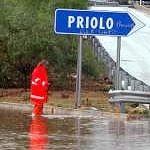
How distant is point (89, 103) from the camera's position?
80.6 ft

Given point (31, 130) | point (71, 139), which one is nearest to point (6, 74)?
point (31, 130)

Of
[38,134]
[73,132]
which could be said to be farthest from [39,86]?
[38,134]

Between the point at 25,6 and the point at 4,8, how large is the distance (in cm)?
143

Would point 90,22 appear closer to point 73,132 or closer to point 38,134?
point 73,132

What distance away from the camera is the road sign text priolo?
79.5 feet

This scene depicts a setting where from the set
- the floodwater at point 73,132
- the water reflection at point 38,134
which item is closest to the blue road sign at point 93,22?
the floodwater at point 73,132

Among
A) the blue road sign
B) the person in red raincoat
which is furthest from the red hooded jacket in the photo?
the blue road sign

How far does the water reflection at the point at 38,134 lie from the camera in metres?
14.0

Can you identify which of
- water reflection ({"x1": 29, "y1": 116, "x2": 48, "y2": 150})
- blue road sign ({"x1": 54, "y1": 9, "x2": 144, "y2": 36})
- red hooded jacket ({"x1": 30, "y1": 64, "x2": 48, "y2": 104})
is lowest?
water reflection ({"x1": 29, "y1": 116, "x2": 48, "y2": 150})

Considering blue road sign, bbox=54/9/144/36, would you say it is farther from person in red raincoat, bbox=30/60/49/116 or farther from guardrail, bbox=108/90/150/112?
guardrail, bbox=108/90/150/112

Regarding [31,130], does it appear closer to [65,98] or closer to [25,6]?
[65,98]

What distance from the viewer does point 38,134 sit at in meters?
16.2

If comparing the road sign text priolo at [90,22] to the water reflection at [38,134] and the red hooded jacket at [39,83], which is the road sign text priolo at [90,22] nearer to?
the red hooded jacket at [39,83]

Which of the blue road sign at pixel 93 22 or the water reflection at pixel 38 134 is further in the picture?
the blue road sign at pixel 93 22
